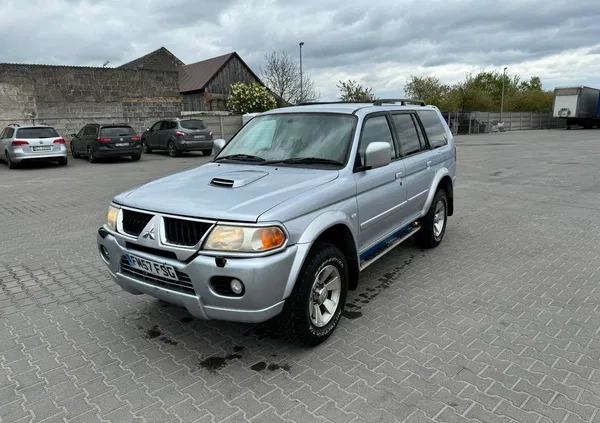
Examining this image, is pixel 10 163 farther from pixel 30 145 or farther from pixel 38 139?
pixel 38 139

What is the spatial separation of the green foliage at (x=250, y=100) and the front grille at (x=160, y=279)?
30.8 meters

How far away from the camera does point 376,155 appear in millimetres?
3693

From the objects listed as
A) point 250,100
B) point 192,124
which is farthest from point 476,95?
point 192,124

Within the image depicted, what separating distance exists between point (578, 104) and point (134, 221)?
4771 cm

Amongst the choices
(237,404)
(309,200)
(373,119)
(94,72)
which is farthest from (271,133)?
(94,72)

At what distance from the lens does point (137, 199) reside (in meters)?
3.33

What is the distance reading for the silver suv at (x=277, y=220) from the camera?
9.34 ft

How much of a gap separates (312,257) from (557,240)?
14.6 feet

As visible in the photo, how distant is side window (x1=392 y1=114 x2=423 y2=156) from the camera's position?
4.80 m

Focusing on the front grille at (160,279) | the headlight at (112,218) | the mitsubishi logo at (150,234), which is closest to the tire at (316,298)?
the front grille at (160,279)

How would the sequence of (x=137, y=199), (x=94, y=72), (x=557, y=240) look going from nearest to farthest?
(x=137, y=199) < (x=557, y=240) < (x=94, y=72)

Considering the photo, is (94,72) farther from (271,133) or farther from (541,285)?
(541,285)

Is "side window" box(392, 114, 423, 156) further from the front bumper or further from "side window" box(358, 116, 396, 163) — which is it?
the front bumper

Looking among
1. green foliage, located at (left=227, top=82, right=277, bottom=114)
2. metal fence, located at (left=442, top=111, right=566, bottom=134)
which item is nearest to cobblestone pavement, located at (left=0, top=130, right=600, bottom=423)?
green foliage, located at (left=227, top=82, right=277, bottom=114)
